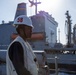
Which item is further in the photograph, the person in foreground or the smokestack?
the smokestack

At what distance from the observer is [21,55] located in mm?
1671

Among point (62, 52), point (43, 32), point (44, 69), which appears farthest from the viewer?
point (43, 32)

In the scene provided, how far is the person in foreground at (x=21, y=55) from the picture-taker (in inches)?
64.5

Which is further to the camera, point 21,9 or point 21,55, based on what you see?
point 21,9

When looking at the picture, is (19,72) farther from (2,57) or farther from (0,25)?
(0,25)

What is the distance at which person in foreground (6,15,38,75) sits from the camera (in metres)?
1.64

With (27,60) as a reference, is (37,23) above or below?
above

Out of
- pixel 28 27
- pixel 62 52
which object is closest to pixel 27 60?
pixel 28 27

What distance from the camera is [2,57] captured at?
14.3 ft

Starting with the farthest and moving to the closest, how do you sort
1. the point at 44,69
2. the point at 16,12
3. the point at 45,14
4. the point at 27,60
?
the point at 16,12
the point at 45,14
the point at 44,69
the point at 27,60

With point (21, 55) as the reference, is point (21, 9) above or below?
above

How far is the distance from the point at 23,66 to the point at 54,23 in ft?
79.7

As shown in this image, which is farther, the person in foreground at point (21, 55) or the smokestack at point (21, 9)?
the smokestack at point (21, 9)

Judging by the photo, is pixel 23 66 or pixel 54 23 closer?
pixel 23 66
